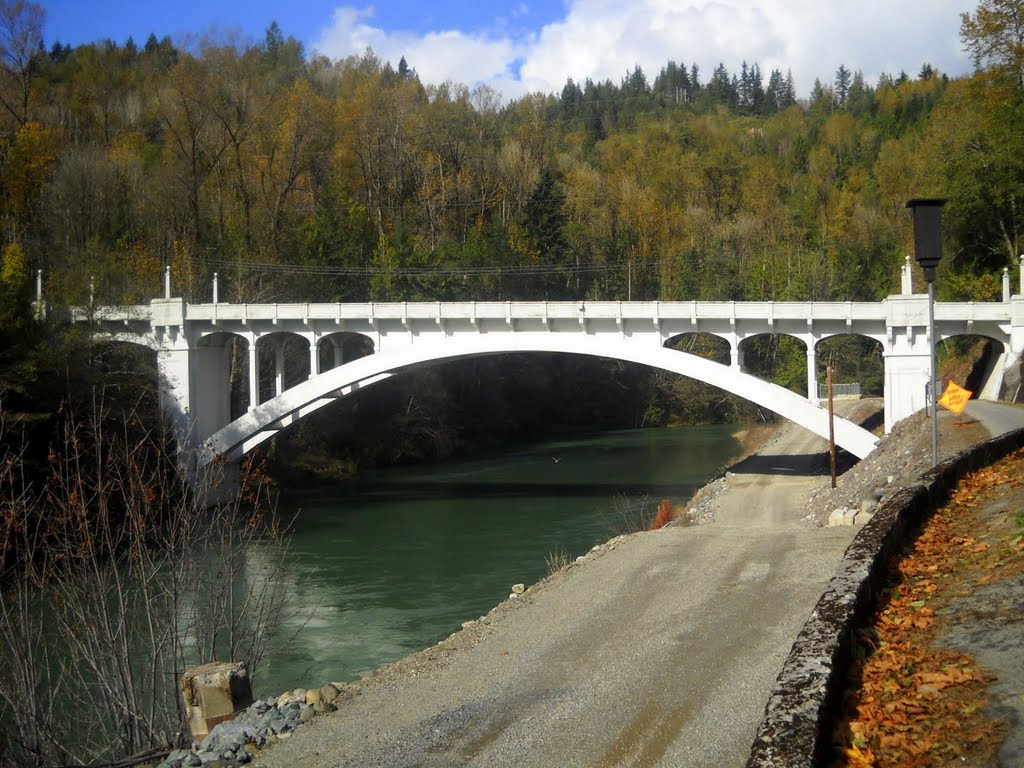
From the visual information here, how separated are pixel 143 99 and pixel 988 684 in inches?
1858

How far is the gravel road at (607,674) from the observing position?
635 centimetres

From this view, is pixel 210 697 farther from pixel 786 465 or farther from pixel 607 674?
pixel 786 465

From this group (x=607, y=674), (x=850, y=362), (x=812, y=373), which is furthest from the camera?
(x=850, y=362)

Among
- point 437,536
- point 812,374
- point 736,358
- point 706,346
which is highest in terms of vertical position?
point 706,346

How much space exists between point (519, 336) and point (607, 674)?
19.0m

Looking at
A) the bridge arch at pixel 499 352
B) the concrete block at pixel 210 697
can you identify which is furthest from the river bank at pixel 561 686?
the bridge arch at pixel 499 352

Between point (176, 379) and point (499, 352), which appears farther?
point (176, 379)

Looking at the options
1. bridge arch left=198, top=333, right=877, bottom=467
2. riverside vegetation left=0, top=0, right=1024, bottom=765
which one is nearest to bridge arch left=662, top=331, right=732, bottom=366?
riverside vegetation left=0, top=0, right=1024, bottom=765

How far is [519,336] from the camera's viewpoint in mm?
26328

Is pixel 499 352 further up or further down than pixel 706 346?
further down

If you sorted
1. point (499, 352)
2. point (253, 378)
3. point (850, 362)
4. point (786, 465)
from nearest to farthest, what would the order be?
point (499, 352) → point (253, 378) → point (786, 465) → point (850, 362)

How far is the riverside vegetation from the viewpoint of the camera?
30.1 m

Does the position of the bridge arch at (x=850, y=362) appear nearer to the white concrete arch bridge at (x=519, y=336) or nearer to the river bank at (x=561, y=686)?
the white concrete arch bridge at (x=519, y=336)

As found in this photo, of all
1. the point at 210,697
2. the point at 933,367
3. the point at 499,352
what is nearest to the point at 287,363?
the point at 499,352
